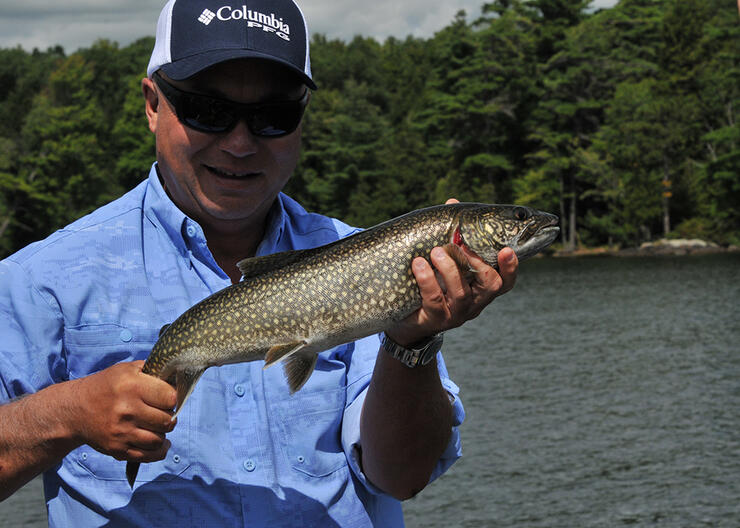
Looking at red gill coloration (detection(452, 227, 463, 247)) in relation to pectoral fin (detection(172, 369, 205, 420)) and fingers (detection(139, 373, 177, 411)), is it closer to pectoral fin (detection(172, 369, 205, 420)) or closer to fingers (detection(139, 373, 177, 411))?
pectoral fin (detection(172, 369, 205, 420))

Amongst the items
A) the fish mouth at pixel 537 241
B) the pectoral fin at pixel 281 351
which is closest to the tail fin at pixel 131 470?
the pectoral fin at pixel 281 351

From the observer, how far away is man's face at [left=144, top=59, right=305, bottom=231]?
3.49 m

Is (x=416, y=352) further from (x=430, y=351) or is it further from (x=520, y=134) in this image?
(x=520, y=134)

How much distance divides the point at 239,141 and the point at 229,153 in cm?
7

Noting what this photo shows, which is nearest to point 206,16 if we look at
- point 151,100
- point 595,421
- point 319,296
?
point 151,100

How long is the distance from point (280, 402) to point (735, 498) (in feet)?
53.5

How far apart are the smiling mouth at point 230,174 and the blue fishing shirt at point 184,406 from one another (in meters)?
0.21

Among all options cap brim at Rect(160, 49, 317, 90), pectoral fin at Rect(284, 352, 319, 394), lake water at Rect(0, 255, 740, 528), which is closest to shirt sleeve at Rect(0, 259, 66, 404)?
pectoral fin at Rect(284, 352, 319, 394)

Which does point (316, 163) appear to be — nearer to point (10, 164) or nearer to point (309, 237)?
point (10, 164)

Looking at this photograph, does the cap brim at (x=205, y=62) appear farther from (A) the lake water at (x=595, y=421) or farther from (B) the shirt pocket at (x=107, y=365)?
(A) the lake water at (x=595, y=421)

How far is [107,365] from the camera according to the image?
333cm

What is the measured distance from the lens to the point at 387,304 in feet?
10.9

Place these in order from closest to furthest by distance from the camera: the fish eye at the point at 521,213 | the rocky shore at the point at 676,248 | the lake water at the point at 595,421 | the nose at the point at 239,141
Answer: the nose at the point at 239,141 → the fish eye at the point at 521,213 → the lake water at the point at 595,421 → the rocky shore at the point at 676,248

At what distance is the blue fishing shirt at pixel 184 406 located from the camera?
3197mm
